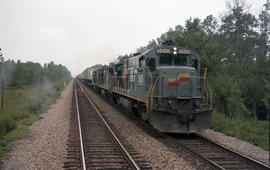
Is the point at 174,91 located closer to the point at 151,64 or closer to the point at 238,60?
the point at 151,64

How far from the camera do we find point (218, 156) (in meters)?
6.36

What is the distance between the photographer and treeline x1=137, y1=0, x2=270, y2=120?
67.8 ft

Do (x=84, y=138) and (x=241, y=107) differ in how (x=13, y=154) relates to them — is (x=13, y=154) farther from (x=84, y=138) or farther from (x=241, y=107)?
(x=241, y=107)

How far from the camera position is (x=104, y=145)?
23.6 feet

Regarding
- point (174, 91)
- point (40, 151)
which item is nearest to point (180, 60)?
point (174, 91)

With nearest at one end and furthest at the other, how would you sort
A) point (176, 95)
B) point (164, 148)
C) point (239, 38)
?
point (164, 148), point (176, 95), point (239, 38)

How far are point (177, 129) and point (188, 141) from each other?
1.91ft

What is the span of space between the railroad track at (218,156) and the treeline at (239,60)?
43.5 feet

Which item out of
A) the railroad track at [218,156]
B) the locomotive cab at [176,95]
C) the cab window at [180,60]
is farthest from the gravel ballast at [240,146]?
the cab window at [180,60]

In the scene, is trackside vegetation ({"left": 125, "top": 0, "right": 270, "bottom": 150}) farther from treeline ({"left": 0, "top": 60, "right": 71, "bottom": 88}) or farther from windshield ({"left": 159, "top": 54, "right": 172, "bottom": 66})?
treeline ({"left": 0, "top": 60, "right": 71, "bottom": 88})

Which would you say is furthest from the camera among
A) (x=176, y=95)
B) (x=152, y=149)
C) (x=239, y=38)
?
(x=239, y=38)

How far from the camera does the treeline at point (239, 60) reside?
20.7 meters

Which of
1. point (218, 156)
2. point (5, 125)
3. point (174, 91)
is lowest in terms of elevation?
point (218, 156)

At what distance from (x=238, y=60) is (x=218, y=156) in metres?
32.7
